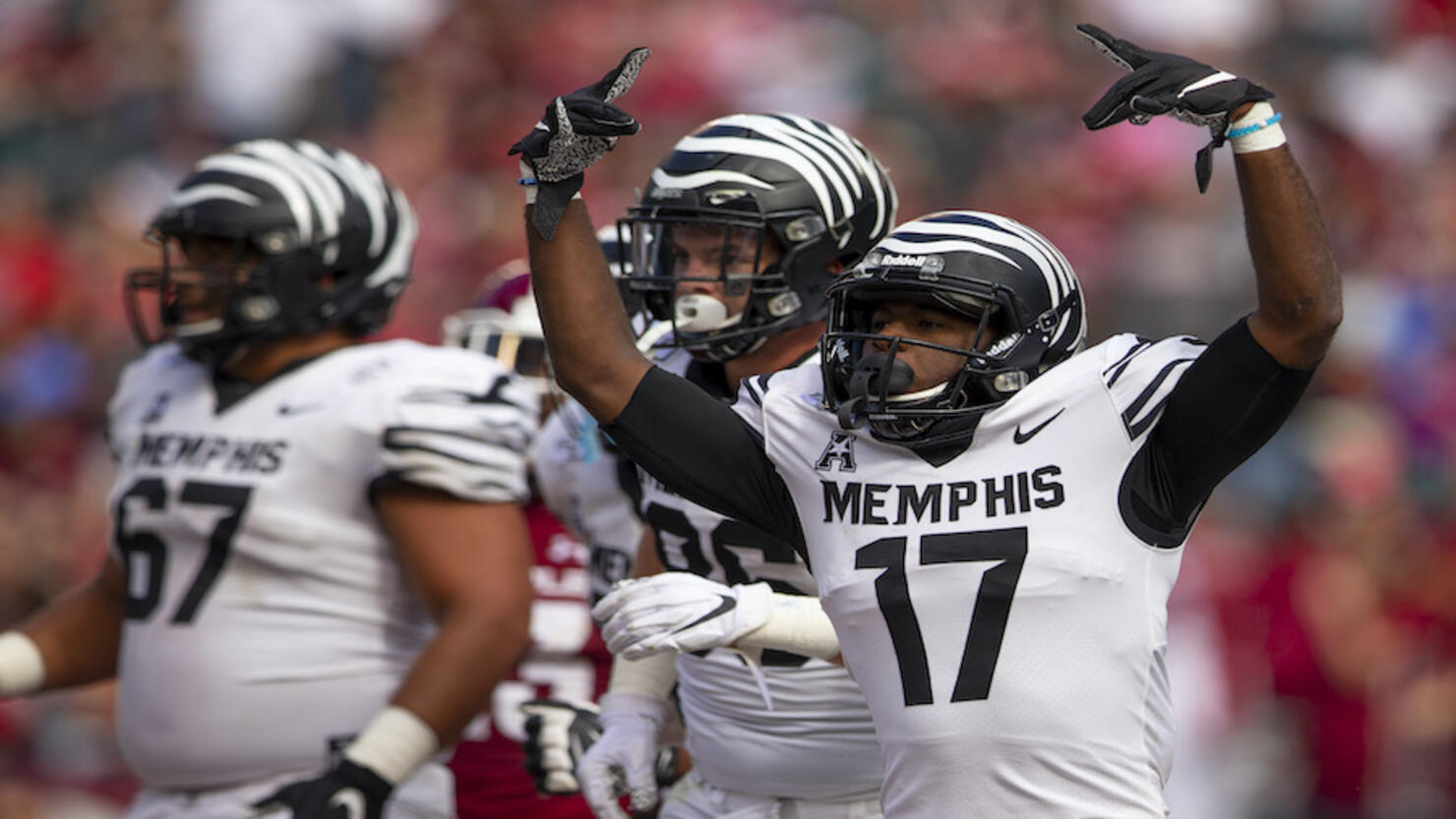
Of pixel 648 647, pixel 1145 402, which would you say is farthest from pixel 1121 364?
pixel 648 647

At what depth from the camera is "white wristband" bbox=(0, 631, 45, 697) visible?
5062 millimetres

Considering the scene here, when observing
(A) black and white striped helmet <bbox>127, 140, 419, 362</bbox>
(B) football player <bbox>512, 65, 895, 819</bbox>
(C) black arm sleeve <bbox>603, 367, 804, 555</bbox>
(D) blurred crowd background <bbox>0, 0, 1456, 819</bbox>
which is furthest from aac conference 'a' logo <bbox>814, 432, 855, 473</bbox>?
(D) blurred crowd background <bbox>0, 0, 1456, 819</bbox>

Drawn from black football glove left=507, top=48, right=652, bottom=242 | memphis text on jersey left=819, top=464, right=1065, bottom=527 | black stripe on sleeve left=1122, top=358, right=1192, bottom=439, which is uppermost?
black football glove left=507, top=48, right=652, bottom=242

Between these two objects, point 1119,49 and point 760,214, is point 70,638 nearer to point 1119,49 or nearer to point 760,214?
point 760,214

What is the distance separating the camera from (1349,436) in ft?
28.3

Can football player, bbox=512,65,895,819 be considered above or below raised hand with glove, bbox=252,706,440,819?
above

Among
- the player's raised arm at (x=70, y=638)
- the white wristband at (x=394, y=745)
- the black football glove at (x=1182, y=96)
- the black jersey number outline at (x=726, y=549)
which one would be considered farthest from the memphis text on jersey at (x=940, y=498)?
the player's raised arm at (x=70, y=638)

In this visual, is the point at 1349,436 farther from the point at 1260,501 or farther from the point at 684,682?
the point at 684,682

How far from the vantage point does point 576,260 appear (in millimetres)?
3234

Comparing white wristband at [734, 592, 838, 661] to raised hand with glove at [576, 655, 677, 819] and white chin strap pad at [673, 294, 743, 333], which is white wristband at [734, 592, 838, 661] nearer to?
white chin strap pad at [673, 294, 743, 333]

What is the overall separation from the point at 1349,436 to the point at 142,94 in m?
6.23

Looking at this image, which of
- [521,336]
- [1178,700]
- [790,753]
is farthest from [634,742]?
[1178,700]

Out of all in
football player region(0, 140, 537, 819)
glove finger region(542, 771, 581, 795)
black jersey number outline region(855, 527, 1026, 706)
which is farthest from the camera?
football player region(0, 140, 537, 819)

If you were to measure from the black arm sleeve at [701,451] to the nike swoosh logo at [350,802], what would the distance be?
1.40 m
